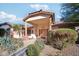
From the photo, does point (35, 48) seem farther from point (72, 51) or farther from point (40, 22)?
point (72, 51)

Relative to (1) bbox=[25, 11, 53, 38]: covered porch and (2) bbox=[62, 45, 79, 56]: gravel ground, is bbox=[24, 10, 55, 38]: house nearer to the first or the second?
(1) bbox=[25, 11, 53, 38]: covered porch

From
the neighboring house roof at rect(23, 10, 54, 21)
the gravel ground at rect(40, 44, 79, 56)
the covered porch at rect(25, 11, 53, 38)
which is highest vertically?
the neighboring house roof at rect(23, 10, 54, 21)

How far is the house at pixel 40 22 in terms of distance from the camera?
1.72 metres

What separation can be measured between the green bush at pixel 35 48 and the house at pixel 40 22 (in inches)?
3.4

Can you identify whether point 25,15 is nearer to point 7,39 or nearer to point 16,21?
point 16,21

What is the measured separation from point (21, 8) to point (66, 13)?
0.53 meters

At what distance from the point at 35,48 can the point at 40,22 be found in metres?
0.31

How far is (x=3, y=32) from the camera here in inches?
67.4

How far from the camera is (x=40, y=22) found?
173 centimetres

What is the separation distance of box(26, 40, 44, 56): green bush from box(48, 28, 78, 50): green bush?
117mm

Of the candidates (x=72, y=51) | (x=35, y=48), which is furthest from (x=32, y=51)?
(x=72, y=51)

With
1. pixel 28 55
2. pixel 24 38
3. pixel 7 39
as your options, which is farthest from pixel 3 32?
pixel 28 55

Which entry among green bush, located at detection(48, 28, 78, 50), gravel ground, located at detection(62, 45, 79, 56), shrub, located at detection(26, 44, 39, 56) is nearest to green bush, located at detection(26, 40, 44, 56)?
shrub, located at detection(26, 44, 39, 56)

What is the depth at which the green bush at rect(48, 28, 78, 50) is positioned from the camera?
1.69 m
